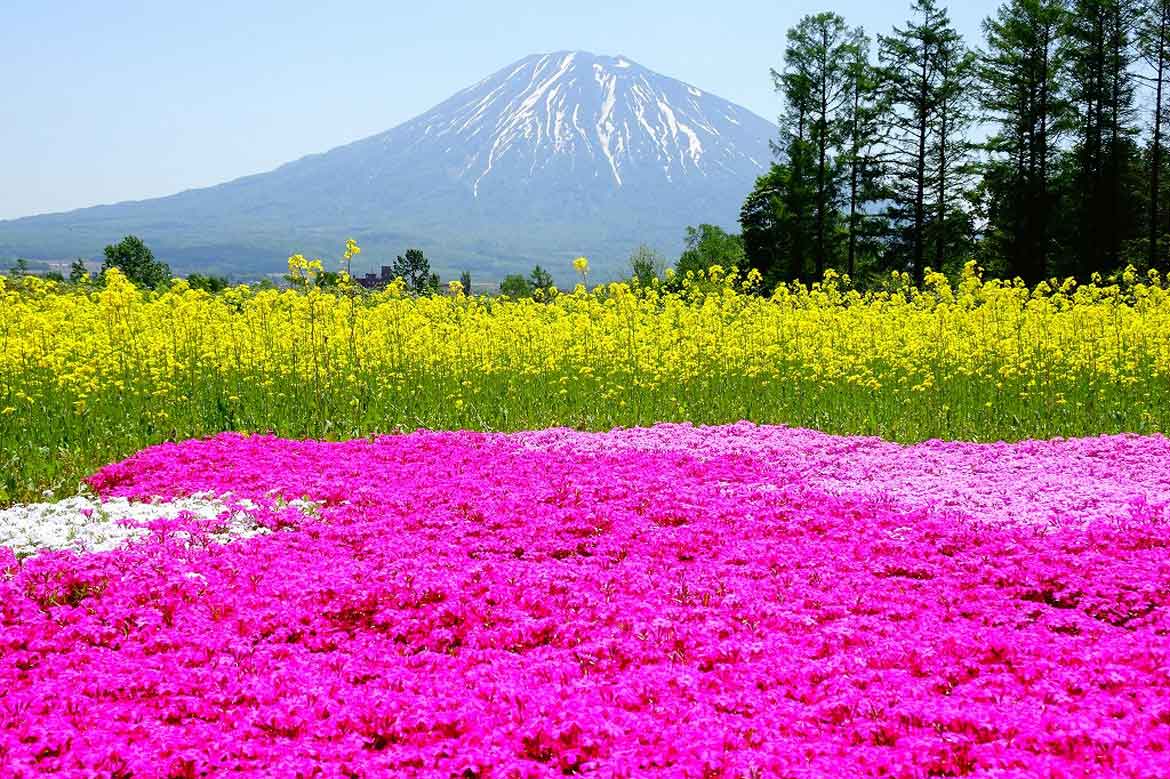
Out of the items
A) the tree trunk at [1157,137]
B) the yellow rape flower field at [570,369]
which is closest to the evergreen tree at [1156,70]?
the tree trunk at [1157,137]

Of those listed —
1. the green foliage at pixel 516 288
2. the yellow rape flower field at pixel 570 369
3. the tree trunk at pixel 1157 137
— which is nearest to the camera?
the yellow rape flower field at pixel 570 369

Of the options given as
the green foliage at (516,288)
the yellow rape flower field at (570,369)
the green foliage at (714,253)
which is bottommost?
the yellow rape flower field at (570,369)

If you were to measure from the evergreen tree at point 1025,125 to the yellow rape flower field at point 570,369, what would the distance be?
31190mm

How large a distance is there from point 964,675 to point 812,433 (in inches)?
328

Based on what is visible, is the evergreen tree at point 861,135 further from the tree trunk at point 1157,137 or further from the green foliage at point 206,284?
the green foliage at point 206,284

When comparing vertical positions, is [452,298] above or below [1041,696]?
above

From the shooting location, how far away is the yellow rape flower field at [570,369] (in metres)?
14.7

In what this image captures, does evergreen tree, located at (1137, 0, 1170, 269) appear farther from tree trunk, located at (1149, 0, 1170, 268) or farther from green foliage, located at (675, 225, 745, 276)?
green foliage, located at (675, 225, 745, 276)

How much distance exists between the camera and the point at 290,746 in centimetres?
Result: 452

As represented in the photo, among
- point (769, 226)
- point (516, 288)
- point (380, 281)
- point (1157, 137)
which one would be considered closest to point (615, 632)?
point (1157, 137)

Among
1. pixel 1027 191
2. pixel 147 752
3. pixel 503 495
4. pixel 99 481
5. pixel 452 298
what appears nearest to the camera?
pixel 147 752

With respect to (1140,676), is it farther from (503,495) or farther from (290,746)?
(503,495)

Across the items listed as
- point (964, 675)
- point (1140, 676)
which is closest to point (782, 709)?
point (964, 675)

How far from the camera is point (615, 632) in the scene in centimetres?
591
